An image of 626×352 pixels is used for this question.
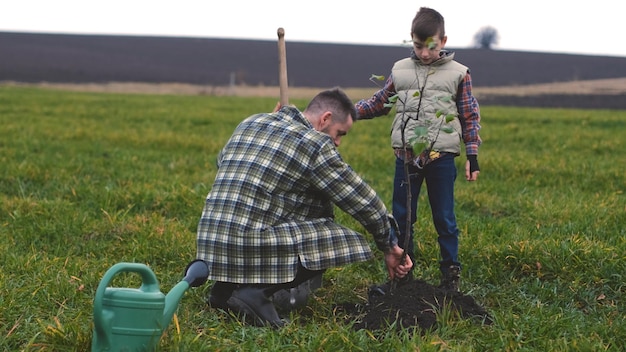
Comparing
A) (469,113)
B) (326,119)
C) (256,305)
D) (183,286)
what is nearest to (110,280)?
(183,286)

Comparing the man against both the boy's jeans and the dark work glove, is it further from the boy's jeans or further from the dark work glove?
the dark work glove

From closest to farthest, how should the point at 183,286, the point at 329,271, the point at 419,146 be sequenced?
1. the point at 183,286
2. the point at 419,146
3. the point at 329,271

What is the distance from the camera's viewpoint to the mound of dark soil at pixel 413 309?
3.57 meters

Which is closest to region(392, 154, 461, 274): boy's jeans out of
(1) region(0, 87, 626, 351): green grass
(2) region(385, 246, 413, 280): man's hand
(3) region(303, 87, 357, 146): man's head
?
(1) region(0, 87, 626, 351): green grass

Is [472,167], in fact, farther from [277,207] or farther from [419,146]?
[277,207]

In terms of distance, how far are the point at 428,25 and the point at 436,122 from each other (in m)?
0.53

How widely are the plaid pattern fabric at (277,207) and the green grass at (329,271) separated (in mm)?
317

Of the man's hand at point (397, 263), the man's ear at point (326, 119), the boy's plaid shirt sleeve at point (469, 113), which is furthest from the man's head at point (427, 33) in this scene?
the man's hand at point (397, 263)

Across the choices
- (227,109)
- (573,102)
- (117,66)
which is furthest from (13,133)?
(117,66)

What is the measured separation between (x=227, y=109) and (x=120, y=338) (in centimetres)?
1622

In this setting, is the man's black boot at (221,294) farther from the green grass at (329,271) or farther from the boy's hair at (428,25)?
the boy's hair at (428,25)

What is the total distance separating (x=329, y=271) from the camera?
4.70m

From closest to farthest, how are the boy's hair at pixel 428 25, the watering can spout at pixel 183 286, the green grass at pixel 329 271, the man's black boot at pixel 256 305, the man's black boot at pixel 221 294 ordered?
the watering can spout at pixel 183 286
the green grass at pixel 329 271
the man's black boot at pixel 256 305
the man's black boot at pixel 221 294
the boy's hair at pixel 428 25

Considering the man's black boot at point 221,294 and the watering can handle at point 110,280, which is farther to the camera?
the man's black boot at point 221,294
